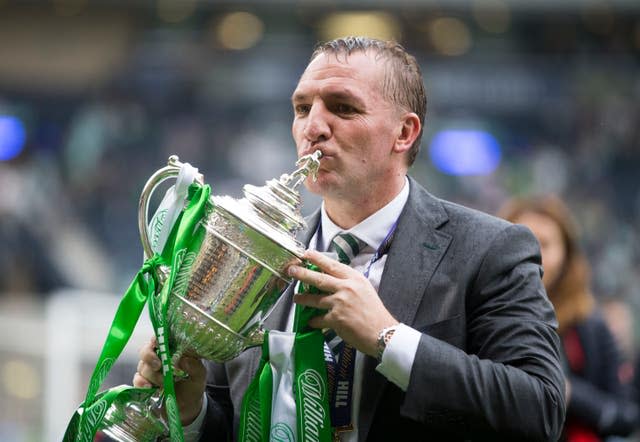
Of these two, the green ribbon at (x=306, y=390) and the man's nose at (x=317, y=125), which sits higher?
the man's nose at (x=317, y=125)

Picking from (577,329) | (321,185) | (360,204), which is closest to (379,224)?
(360,204)

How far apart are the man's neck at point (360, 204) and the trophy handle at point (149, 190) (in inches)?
12.7

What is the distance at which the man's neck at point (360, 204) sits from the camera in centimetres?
200

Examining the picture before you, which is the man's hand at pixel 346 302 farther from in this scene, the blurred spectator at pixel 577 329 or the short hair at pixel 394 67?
the blurred spectator at pixel 577 329

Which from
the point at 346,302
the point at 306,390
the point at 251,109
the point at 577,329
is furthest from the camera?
the point at 251,109

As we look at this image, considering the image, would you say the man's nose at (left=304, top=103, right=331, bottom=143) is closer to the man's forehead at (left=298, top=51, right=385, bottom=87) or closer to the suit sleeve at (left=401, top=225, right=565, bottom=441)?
the man's forehead at (left=298, top=51, right=385, bottom=87)

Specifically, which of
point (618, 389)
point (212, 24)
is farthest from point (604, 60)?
point (618, 389)

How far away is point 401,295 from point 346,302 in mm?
212

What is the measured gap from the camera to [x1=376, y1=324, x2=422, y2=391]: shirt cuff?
5.56 feet

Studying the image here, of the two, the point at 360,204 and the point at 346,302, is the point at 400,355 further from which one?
the point at 360,204

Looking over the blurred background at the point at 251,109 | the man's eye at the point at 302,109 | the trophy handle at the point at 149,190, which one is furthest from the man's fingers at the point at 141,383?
the blurred background at the point at 251,109

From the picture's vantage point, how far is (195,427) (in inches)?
76.4

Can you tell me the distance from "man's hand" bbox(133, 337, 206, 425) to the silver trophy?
9 centimetres

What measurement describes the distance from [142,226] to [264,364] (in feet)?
1.05
